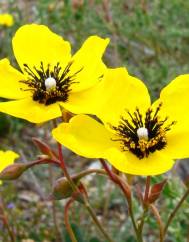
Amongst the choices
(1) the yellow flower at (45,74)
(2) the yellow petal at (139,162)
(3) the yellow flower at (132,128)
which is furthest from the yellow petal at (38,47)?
(2) the yellow petal at (139,162)

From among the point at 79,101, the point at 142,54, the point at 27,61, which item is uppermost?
the point at 142,54

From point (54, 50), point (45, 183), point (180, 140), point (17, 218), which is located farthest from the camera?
point (45, 183)

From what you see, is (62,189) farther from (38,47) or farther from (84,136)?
(38,47)

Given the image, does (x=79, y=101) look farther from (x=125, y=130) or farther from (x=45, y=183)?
(x=45, y=183)

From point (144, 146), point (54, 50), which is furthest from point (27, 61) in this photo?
point (144, 146)

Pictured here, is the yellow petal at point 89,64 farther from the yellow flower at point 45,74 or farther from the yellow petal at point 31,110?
the yellow petal at point 31,110

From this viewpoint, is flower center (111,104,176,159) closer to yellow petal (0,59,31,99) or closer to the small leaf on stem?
the small leaf on stem
